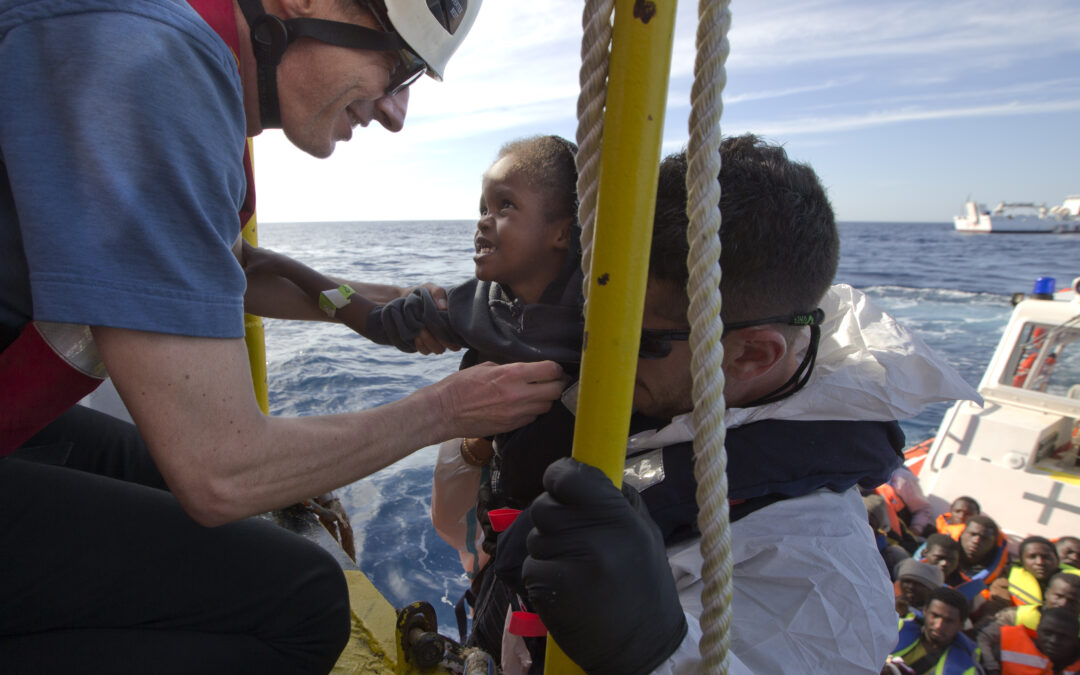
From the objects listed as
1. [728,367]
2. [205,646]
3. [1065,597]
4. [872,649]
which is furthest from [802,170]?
[1065,597]

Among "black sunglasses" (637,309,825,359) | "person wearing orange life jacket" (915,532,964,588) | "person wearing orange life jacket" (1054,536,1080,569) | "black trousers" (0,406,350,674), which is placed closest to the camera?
"black trousers" (0,406,350,674)

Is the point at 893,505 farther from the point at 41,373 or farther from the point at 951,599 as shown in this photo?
the point at 41,373

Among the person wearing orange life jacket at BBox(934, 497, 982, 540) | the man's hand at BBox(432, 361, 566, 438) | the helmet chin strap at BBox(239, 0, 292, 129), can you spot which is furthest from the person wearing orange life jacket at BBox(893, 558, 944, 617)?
the helmet chin strap at BBox(239, 0, 292, 129)

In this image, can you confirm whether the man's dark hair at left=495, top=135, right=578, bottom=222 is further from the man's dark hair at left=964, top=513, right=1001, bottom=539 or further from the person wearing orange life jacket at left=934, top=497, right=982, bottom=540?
the person wearing orange life jacket at left=934, top=497, right=982, bottom=540

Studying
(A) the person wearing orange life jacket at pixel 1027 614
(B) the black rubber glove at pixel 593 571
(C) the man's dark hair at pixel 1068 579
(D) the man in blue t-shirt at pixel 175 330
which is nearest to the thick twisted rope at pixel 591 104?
(B) the black rubber glove at pixel 593 571

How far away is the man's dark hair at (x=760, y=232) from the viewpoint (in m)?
1.41

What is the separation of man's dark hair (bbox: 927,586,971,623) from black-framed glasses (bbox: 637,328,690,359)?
4.76m

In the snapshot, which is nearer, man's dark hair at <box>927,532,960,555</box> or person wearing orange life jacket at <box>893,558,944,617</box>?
person wearing orange life jacket at <box>893,558,944,617</box>

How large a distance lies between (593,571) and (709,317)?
0.41 m

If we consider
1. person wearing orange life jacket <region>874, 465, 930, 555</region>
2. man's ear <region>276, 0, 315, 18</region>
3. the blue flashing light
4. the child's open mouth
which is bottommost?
person wearing orange life jacket <region>874, 465, 930, 555</region>

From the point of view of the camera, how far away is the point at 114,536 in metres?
1.33

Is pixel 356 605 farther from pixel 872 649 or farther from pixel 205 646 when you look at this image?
pixel 872 649

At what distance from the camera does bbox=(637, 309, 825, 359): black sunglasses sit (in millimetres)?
1484

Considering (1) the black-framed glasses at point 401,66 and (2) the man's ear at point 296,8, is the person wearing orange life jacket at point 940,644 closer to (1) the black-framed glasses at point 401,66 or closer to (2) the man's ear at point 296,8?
(1) the black-framed glasses at point 401,66
